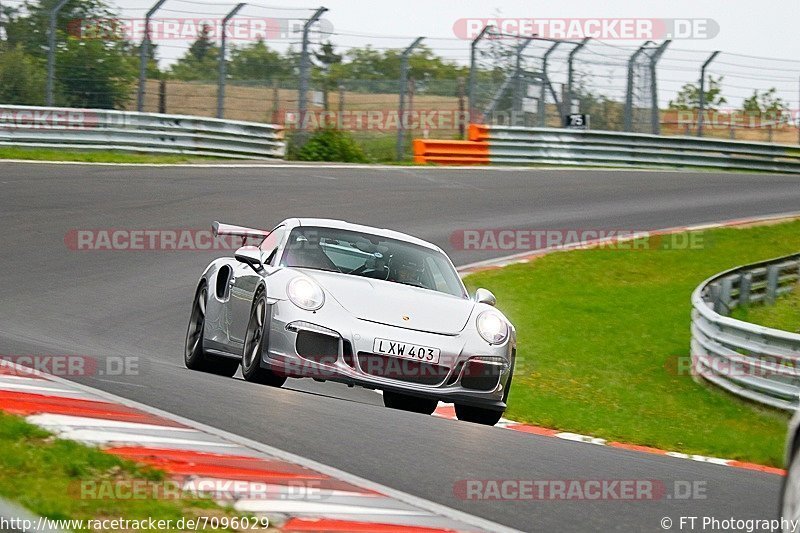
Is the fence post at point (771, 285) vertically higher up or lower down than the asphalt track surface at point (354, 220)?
lower down

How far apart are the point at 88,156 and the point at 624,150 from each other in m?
12.4

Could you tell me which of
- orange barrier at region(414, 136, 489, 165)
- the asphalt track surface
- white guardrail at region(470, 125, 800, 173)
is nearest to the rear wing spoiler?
the asphalt track surface

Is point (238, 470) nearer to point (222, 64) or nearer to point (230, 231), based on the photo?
point (230, 231)

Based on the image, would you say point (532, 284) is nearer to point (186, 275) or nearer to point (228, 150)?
point (186, 275)

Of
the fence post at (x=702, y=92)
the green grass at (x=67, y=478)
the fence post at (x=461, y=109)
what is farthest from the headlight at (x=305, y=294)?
the fence post at (x=702, y=92)

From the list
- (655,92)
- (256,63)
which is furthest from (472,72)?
(256,63)

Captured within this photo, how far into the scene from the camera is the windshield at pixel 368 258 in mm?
8719

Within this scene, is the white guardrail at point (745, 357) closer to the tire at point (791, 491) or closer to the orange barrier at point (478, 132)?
the tire at point (791, 491)

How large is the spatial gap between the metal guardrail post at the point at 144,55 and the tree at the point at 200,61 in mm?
514

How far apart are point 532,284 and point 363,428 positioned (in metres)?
9.64

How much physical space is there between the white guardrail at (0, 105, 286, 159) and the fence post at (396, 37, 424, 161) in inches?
123

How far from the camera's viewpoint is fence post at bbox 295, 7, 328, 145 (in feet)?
82.1

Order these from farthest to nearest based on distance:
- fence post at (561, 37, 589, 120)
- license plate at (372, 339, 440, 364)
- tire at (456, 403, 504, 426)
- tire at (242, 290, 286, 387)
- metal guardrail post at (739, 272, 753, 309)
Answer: fence post at (561, 37, 589, 120) → metal guardrail post at (739, 272, 753, 309) → tire at (456, 403, 504, 426) → tire at (242, 290, 286, 387) → license plate at (372, 339, 440, 364)

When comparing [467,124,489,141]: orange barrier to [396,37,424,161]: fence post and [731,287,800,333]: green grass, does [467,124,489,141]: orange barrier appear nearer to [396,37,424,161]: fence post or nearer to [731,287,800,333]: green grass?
[396,37,424,161]: fence post
